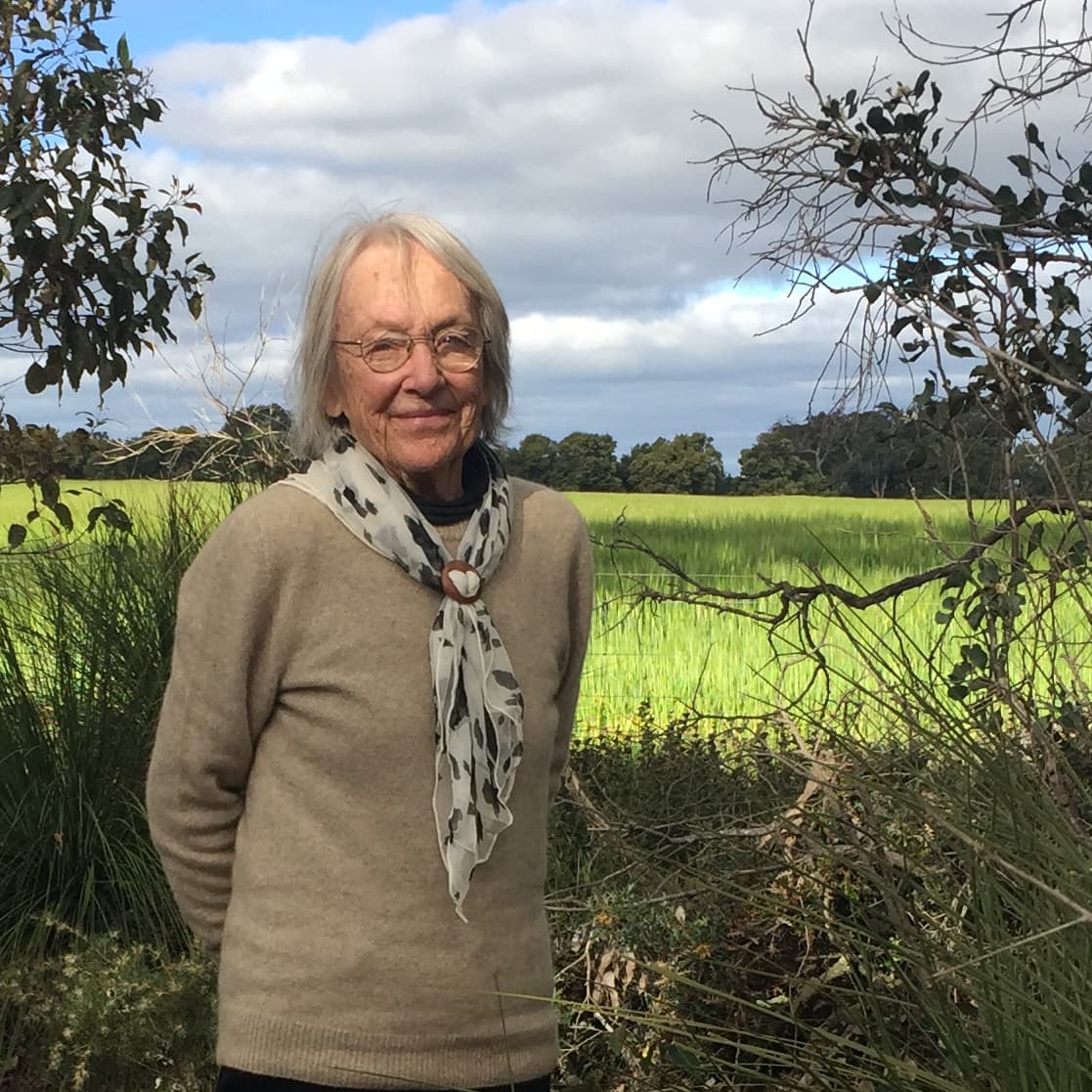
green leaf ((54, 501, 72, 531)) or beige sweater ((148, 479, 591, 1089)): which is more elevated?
green leaf ((54, 501, 72, 531))

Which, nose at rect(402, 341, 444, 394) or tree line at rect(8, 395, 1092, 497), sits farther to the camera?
tree line at rect(8, 395, 1092, 497)

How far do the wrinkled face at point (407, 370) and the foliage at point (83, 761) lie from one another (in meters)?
2.77

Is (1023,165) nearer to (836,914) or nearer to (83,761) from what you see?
(836,914)

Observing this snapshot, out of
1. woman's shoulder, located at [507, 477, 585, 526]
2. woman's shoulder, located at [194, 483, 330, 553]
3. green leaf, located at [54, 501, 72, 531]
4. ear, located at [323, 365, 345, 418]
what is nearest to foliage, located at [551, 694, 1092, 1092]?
woman's shoulder, located at [507, 477, 585, 526]

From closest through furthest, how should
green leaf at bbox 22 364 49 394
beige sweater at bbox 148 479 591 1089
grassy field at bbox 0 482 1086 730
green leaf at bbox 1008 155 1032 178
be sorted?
1. beige sweater at bbox 148 479 591 1089
2. green leaf at bbox 1008 155 1032 178
3. green leaf at bbox 22 364 49 394
4. grassy field at bbox 0 482 1086 730

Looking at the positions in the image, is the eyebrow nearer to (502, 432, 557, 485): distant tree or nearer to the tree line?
the tree line

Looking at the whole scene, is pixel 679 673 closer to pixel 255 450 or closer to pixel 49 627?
pixel 255 450

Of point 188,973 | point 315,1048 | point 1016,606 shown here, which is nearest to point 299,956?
point 315,1048

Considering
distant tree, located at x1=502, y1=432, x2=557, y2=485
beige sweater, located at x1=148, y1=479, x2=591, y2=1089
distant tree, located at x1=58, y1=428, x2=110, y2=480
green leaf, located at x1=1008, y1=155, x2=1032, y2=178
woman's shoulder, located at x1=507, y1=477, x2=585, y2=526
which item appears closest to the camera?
beige sweater, located at x1=148, y1=479, x2=591, y2=1089

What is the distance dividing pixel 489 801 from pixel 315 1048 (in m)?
0.46

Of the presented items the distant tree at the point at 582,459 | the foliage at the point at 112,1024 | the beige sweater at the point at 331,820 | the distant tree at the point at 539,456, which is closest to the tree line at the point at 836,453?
the beige sweater at the point at 331,820

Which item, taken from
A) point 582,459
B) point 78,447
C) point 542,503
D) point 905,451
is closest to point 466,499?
point 542,503

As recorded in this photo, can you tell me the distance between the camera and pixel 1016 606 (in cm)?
396

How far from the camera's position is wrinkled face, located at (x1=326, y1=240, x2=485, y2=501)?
2.50 meters
